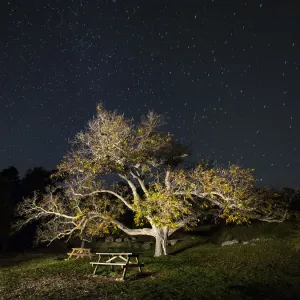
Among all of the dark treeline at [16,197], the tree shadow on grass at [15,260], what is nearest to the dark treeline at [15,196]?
the dark treeline at [16,197]

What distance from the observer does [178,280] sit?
509 inches

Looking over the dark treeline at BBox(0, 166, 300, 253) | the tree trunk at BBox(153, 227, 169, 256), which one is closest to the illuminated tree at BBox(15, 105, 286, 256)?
the tree trunk at BBox(153, 227, 169, 256)

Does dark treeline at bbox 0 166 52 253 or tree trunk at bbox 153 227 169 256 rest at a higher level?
dark treeline at bbox 0 166 52 253

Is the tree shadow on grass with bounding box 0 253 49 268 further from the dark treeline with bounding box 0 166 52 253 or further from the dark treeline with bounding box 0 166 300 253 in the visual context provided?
the dark treeline with bounding box 0 166 52 253

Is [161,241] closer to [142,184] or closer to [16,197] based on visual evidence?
[142,184]

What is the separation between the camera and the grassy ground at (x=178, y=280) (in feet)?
36.5

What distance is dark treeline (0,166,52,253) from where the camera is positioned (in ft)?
115

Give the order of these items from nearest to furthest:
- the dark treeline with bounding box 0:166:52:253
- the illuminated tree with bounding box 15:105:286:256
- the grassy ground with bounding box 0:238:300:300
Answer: the grassy ground with bounding box 0:238:300:300 < the illuminated tree with bounding box 15:105:286:256 < the dark treeline with bounding box 0:166:52:253

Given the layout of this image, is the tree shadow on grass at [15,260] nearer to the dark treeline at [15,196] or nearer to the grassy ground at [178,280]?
the dark treeline at [15,196]

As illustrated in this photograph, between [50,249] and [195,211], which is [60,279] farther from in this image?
[50,249]

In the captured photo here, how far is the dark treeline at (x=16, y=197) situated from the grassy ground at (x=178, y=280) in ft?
57.1

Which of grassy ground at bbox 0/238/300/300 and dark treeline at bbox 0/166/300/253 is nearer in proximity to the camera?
grassy ground at bbox 0/238/300/300

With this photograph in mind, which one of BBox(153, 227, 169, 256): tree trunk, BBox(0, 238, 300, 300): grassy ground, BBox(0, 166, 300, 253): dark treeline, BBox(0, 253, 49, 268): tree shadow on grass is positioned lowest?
BBox(0, 238, 300, 300): grassy ground

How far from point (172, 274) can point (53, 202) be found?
12.0 m
